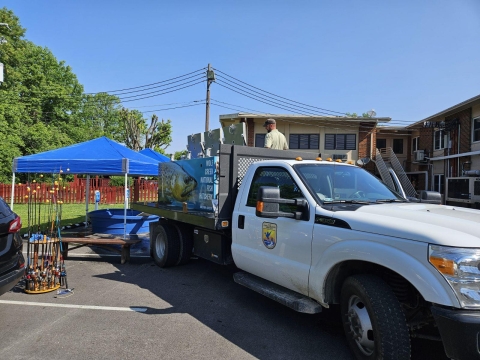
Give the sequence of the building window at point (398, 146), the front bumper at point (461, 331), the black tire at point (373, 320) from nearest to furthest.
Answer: the front bumper at point (461, 331) < the black tire at point (373, 320) < the building window at point (398, 146)

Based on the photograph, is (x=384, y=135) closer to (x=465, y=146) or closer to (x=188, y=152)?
(x=465, y=146)

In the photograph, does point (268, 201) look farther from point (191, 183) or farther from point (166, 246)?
point (166, 246)

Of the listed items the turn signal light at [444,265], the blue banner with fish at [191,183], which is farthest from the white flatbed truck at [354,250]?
the blue banner with fish at [191,183]

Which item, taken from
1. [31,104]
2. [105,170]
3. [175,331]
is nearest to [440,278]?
[175,331]

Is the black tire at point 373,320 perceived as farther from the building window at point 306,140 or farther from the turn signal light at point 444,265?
the building window at point 306,140

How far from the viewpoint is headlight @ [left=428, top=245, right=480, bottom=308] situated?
2428mm

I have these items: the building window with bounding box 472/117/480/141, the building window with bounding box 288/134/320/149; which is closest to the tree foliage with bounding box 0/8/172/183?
the building window with bounding box 288/134/320/149

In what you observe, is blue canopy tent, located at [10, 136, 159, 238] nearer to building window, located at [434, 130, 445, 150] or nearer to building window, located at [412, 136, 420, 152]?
building window, located at [434, 130, 445, 150]

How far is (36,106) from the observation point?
33.8 meters

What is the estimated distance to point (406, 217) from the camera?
3.04 meters

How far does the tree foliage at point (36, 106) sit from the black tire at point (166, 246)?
23.3 metres

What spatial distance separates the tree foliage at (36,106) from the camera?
26.6 meters

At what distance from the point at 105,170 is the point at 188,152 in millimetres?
2400

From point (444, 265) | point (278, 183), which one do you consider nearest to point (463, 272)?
point (444, 265)
